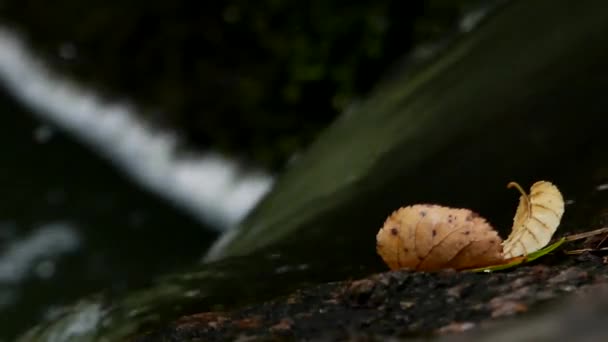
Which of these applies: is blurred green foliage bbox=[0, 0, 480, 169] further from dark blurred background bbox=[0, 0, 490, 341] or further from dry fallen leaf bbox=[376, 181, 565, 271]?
dry fallen leaf bbox=[376, 181, 565, 271]

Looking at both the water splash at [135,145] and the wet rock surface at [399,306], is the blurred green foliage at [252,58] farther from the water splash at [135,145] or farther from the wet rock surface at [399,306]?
the wet rock surface at [399,306]

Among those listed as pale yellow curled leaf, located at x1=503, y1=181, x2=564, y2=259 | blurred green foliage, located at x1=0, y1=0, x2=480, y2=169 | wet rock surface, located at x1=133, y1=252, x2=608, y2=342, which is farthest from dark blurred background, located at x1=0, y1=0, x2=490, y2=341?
wet rock surface, located at x1=133, y1=252, x2=608, y2=342

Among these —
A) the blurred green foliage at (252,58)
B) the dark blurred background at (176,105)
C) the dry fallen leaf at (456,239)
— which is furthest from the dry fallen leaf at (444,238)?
the blurred green foliage at (252,58)

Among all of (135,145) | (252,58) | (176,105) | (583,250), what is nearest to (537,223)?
(583,250)

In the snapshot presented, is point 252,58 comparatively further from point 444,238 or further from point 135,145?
point 444,238

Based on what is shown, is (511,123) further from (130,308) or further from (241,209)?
(241,209)

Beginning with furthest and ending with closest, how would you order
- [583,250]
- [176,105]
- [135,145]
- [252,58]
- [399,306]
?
[135,145] → [176,105] → [252,58] → [583,250] → [399,306]
